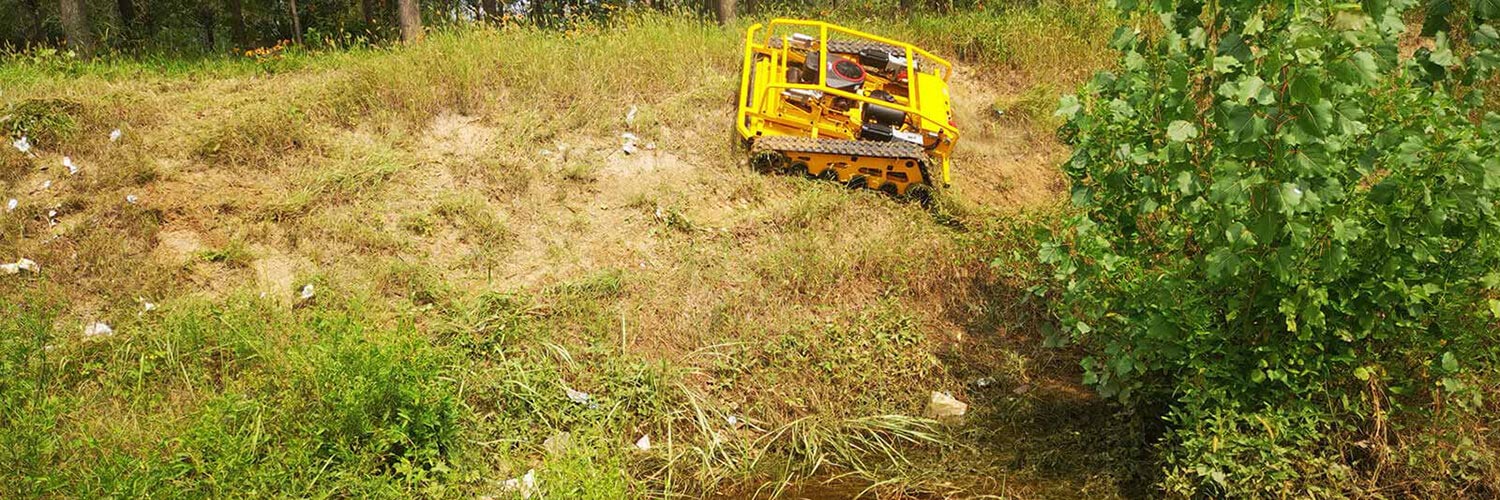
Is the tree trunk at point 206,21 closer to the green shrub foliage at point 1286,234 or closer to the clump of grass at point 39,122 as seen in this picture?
the clump of grass at point 39,122

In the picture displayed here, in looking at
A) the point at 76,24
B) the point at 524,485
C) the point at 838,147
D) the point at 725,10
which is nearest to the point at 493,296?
the point at 524,485

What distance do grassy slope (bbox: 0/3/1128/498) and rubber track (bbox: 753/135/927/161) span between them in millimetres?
291

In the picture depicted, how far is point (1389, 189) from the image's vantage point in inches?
163

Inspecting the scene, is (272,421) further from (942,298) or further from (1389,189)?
(1389,189)

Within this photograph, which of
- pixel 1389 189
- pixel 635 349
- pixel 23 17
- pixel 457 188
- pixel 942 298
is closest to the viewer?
pixel 1389 189

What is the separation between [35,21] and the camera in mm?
16703

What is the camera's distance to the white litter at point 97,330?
5977 millimetres

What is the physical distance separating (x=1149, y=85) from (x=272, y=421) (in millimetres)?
4353

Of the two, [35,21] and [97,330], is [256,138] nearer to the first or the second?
[97,330]

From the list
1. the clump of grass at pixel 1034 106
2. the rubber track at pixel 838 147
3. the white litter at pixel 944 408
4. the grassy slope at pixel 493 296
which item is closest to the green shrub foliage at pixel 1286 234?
the grassy slope at pixel 493 296

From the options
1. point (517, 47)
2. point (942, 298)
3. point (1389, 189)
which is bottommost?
point (942, 298)

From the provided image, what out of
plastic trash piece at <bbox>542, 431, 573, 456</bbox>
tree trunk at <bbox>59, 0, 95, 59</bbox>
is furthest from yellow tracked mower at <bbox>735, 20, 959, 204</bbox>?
tree trunk at <bbox>59, 0, 95, 59</bbox>

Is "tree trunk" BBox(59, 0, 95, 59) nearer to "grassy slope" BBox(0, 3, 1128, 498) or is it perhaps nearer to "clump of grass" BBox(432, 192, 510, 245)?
"grassy slope" BBox(0, 3, 1128, 498)

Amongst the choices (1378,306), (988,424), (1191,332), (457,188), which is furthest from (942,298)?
(457,188)
